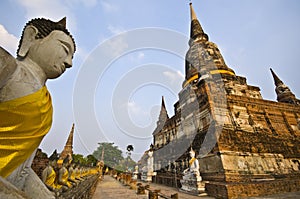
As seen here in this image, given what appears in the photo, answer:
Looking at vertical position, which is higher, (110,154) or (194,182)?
(110,154)

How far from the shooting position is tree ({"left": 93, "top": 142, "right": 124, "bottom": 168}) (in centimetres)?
5119

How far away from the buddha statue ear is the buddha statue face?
0.10ft

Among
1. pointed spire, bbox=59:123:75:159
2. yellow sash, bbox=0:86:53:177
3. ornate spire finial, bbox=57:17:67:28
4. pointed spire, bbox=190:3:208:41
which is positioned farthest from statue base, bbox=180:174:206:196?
pointed spire, bbox=59:123:75:159


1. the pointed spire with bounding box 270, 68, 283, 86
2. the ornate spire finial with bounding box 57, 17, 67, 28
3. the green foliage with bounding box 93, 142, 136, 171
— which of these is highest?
the pointed spire with bounding box 270, 68, 283, 86

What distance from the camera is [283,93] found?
21828mm

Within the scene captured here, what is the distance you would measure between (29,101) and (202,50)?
70.8 feet

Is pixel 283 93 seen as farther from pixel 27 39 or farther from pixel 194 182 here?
pixel 27 39

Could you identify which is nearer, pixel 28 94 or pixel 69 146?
pixel 28 94

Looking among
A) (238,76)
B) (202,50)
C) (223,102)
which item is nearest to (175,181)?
(223,102)

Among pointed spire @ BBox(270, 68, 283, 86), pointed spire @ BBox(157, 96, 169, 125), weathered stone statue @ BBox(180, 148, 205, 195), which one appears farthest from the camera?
pointed spire @ BBox(157, 96, 169, 125)

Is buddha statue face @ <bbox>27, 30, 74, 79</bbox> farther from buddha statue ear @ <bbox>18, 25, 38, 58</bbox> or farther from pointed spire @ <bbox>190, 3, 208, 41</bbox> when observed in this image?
pointed spire @ <bbox>190, 3, 208, 41</bbox>

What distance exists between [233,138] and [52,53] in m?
11.1

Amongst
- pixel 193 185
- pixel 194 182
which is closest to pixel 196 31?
pixel 194 182

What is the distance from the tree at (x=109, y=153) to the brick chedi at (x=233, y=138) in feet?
122
